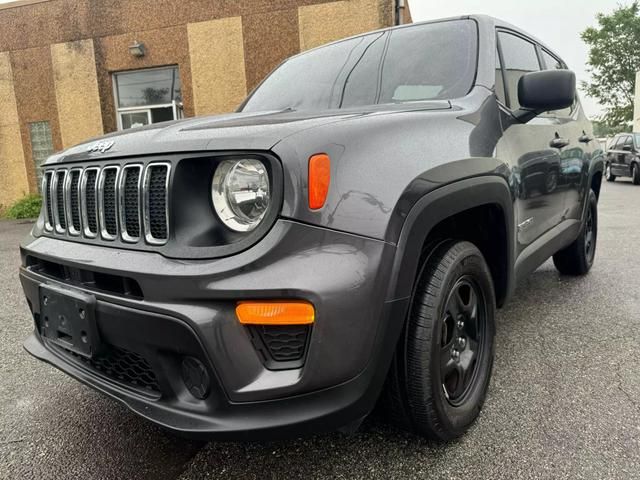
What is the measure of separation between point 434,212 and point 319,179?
472 millimetres

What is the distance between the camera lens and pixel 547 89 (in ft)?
7.69

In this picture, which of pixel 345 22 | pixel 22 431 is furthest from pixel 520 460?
pixel 345 22

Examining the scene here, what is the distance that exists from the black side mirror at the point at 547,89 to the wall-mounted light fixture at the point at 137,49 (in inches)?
385

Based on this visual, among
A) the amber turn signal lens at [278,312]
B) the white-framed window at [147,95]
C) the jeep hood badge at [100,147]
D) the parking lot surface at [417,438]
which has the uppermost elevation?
the white-framed window at [147,95]

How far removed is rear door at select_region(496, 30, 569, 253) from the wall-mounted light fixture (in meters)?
9.16

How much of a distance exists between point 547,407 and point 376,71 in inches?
70.5

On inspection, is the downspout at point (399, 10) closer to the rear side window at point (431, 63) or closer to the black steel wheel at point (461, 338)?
the rear side window at point (431, 63)

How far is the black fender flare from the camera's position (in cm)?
152

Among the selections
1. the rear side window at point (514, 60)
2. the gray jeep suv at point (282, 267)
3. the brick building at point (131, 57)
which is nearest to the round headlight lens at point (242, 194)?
the gray jeep suv at point (282, 267)

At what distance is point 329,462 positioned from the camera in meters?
1.88

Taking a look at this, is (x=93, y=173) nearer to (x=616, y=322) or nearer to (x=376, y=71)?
(x=376, y=71)

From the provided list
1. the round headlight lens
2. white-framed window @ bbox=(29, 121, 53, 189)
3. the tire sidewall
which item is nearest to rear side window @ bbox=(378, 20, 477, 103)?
the tire sidewall

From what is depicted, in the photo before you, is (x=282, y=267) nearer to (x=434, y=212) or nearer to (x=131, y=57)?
(x=434, y=212)

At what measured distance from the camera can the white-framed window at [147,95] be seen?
1069 cm
